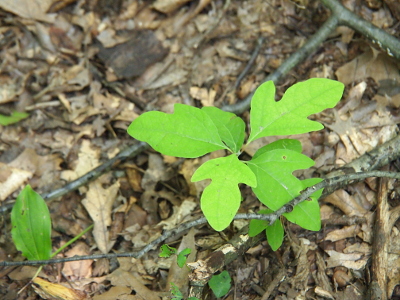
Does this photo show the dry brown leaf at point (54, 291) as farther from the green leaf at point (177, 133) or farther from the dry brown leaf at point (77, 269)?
the green leaf at point (177, 133)

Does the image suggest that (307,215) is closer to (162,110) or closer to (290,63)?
(290,63)

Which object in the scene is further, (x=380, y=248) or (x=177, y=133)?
(x=380, y=248)

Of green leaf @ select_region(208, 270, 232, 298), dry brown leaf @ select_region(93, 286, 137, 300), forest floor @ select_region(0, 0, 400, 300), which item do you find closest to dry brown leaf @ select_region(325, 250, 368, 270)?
forest floor @ select_region(0, 0, 400, 300)


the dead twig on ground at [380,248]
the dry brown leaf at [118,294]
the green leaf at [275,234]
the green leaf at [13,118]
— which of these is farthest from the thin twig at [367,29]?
the green leaf at [13,118]

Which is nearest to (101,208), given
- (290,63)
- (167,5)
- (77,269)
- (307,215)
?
(77,269)

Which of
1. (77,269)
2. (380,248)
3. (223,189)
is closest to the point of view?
(223,189)

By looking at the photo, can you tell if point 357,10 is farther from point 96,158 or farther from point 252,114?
point 96,158
